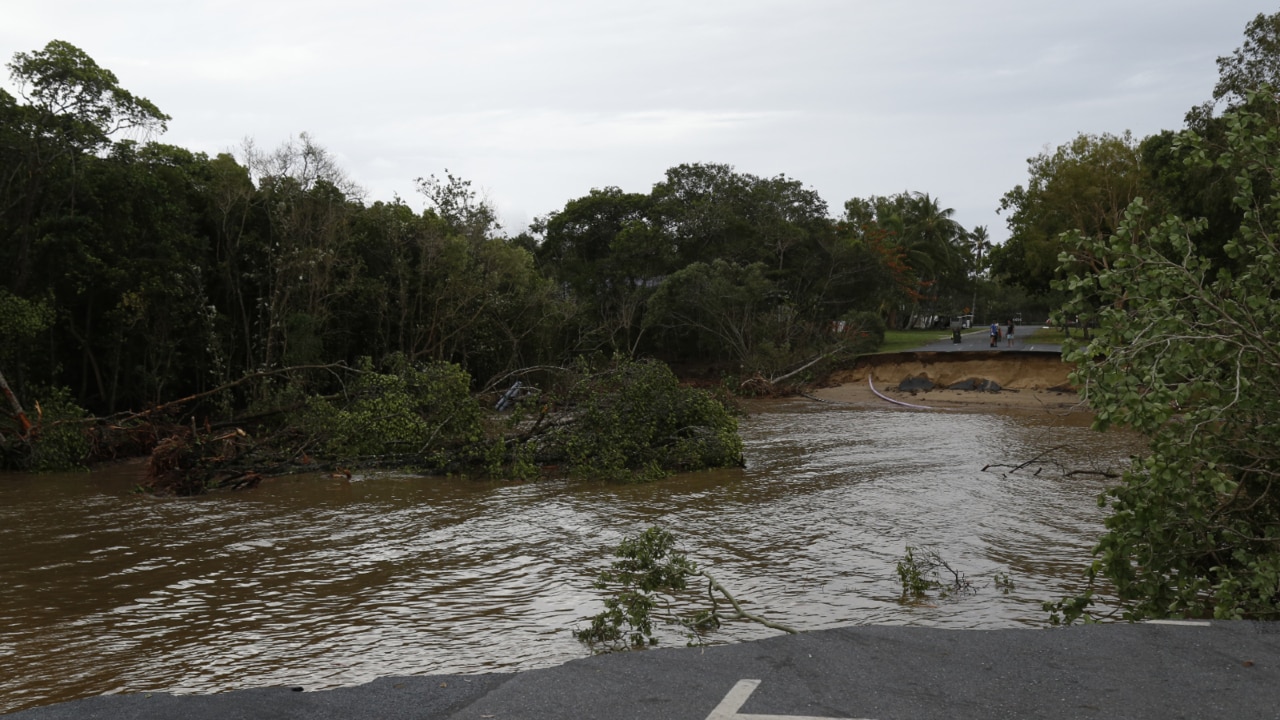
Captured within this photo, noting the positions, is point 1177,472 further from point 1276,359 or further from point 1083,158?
point 1083,158

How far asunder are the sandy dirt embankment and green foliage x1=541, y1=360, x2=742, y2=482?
14680 millimetres

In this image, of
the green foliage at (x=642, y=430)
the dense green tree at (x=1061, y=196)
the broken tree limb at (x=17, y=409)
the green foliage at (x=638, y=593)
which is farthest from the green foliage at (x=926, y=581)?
the dense green tree at (x=1061, y=196)

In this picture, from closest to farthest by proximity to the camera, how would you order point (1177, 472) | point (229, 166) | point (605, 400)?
1. point (1177, 472)
2. point (605, 400)
3. point (229, 166)

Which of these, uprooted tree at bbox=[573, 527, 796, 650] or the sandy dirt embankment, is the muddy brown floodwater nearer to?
uprooted tree at bbox=[573, 527, 796, 650]

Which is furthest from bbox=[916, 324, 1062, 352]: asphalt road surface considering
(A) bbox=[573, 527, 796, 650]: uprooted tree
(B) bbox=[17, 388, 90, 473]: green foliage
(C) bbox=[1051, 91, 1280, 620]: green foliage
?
(B) bbox=[17, 388, 90, 473]: green foliage

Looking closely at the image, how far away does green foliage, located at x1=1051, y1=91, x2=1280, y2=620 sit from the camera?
6.31 m

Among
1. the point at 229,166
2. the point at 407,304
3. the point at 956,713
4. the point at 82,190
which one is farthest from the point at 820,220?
the point at 956,713

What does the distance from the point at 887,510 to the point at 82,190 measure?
16.5 metres

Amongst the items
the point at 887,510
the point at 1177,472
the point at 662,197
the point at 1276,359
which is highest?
the point at 662,197

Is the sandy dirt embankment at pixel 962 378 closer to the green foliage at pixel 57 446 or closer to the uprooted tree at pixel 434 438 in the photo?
the uprooted tree at pixel 434 438

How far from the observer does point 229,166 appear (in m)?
23.3

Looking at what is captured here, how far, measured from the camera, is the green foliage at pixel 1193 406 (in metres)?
6.31

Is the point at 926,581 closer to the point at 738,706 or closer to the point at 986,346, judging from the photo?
the point at 738,706

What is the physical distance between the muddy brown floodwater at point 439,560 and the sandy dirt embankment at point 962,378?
502 inches
